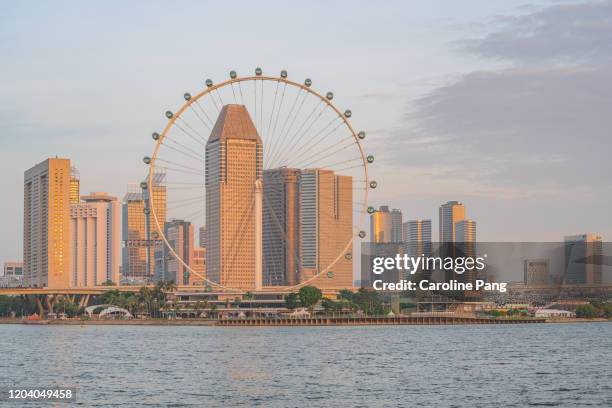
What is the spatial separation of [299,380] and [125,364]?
69.4 ft

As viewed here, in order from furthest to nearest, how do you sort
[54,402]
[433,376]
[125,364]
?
[125,364] → [433,376] → [54,402]

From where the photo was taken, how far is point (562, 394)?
7150cm

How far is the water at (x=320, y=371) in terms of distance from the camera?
68.6m

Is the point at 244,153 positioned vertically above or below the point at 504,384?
above

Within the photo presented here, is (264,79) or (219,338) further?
(219,338)

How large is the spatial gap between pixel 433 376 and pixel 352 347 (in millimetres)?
35609

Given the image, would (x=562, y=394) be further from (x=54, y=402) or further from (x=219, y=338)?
(x=219, y=338)

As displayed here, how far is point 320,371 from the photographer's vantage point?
86.2 m

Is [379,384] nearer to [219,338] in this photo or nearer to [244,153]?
[219,338]

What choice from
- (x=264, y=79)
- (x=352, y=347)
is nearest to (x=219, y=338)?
(x=352, y=347)

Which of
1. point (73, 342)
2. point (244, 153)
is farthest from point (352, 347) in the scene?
point (244, 153)

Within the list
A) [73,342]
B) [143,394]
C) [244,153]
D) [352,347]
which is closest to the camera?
[143,394]

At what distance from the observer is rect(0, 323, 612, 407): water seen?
225ft

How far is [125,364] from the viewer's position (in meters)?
94.4
